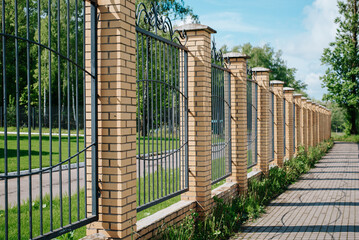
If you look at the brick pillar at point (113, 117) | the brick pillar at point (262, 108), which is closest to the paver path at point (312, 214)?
the brick pillar at point (262, 108)

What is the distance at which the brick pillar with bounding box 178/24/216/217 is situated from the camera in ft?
18.1

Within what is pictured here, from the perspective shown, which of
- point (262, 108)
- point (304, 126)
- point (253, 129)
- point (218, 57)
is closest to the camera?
point (218, 57)

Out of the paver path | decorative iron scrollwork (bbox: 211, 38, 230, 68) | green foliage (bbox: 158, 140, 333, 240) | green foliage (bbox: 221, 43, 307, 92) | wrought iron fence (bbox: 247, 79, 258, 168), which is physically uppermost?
green foliage (bbox: 221, 43, 307, 92)

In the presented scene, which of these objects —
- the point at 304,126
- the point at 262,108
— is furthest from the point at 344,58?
the point at 262,108

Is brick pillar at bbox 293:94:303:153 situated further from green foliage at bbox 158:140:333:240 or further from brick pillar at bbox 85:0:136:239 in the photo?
brick pillar at bbox 85:0:136:239

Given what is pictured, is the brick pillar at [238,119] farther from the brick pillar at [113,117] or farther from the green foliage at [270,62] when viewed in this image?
the green foliage at [270,62]

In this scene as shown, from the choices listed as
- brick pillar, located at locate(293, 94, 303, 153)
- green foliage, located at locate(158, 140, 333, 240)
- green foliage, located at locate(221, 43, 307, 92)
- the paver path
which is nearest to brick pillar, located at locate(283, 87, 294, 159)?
brick pillar, located at locate(293, 94, 303, 153)

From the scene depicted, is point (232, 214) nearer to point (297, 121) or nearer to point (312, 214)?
point (312, 214)

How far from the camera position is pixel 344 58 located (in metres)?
36.2

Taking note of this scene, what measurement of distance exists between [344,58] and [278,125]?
91.1ft

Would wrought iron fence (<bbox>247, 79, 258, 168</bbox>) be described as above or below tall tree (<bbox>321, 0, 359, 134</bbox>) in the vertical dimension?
below

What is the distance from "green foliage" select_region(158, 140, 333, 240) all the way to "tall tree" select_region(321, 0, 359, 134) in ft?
91.9

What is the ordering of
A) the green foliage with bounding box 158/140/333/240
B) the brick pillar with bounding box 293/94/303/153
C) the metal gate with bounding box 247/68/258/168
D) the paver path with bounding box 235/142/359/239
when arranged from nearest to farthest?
1. the green foliage with bounding box 158/140/333/240
2. the paver path with bounding box 235/142/359/239
3. the metal gate with bounding box 247/68/258/168
4. the brick pillar with bounding box 293/94/303/153

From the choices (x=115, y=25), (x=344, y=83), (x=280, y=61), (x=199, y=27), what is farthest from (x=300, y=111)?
(x=280, y=61)
